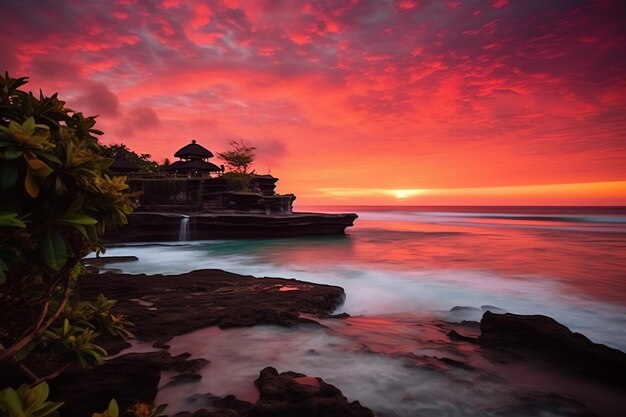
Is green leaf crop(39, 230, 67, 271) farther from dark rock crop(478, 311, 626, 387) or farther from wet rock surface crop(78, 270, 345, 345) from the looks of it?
dark rock crop(478, 311, 626, 387)

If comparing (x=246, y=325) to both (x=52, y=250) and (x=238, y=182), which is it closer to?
(x=52, y=250)

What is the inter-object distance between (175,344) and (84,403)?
135cm

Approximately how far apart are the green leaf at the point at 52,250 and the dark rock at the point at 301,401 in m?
1.69

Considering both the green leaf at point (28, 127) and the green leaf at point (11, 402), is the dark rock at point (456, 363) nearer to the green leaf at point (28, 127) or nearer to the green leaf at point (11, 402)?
the green leaf at point (11, 402)

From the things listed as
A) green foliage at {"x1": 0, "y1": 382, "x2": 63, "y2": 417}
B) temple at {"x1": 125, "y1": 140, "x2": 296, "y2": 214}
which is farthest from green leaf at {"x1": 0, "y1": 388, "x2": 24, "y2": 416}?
temple at {"x1": 125, "y1": 140, "x2": 296, "y2": 214}

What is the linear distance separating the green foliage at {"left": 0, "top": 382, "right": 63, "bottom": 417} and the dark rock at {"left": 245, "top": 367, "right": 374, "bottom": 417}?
1391mm

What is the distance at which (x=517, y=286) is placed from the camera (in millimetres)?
9172

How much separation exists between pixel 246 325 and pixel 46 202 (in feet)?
10.8

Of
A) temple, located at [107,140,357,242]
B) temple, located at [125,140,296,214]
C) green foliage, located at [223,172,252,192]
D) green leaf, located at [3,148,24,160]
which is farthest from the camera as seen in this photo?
green foliage, located at [223,172,252,192]

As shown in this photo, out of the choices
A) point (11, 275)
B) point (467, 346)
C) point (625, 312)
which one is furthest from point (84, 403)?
point (625, 312)

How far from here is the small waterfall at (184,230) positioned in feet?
62.8

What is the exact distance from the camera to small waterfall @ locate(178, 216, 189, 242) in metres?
19.1

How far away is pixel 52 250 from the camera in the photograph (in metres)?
1.47

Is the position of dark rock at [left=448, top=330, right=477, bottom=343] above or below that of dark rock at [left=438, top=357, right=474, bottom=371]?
below
